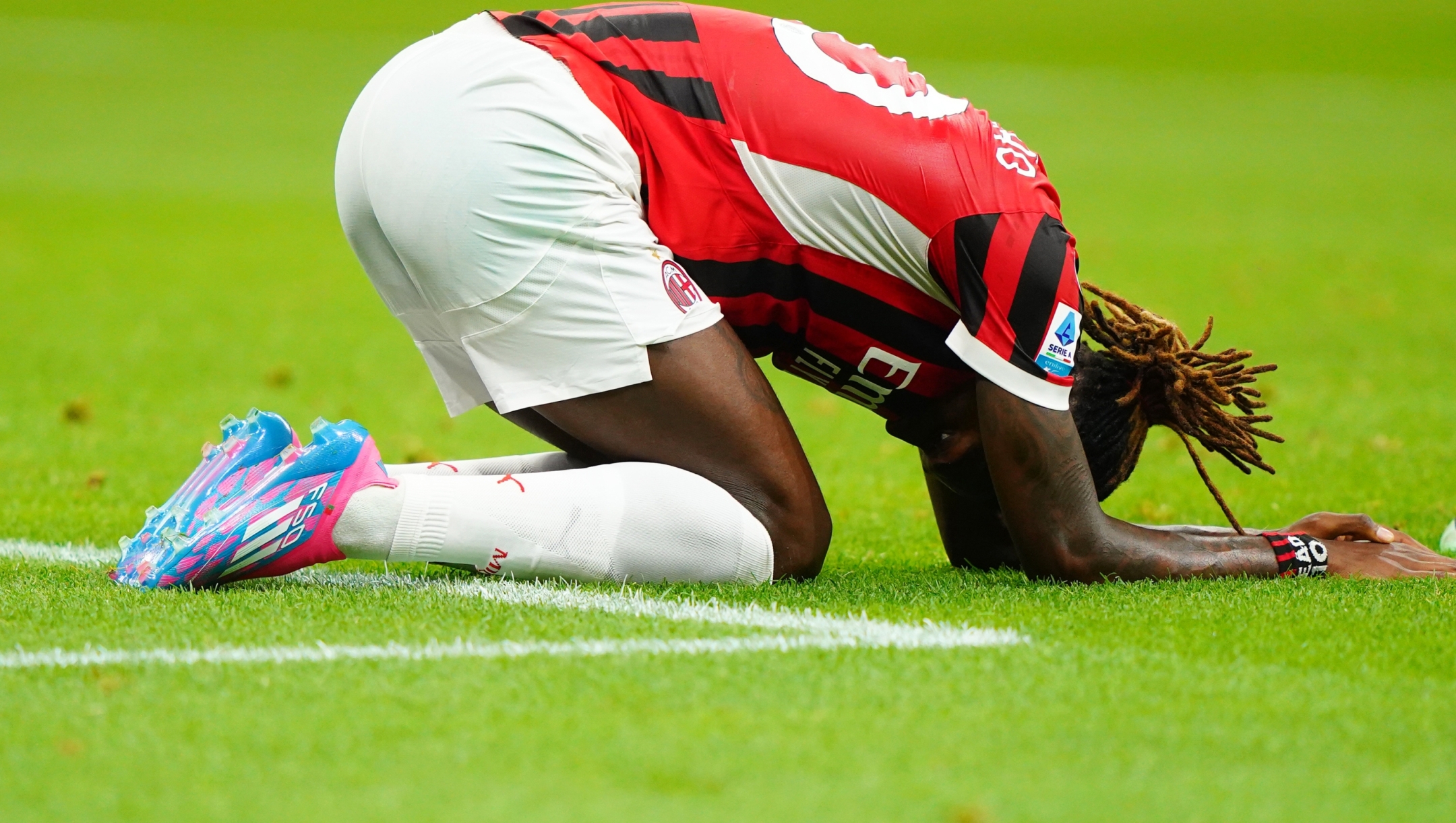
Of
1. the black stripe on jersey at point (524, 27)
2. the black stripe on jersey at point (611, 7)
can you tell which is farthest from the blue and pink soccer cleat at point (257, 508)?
the black stripe on jersey at point (611, 7)

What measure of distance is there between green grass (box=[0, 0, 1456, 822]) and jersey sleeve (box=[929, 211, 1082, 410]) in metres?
0.48

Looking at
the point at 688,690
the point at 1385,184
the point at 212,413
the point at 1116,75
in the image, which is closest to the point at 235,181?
the point at 212,413

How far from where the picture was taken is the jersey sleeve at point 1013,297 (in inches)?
129

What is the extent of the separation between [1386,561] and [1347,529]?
5.7 inches

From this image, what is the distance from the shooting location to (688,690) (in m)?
2.47

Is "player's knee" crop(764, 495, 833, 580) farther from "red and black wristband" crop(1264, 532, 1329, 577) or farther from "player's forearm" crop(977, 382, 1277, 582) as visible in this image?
"red and black wristband" crop(1264, 532, 1329, 577)

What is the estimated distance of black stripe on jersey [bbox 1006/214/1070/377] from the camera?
10.8 ft

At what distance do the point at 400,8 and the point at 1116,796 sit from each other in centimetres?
3646

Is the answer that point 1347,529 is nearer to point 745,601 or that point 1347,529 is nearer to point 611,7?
point 745,601

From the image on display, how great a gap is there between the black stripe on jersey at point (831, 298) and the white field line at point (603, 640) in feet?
2.34

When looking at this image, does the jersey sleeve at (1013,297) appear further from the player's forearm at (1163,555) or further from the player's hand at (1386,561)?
the player's hand at (1386,561)

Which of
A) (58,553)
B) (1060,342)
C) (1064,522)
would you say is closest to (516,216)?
(1060,342)

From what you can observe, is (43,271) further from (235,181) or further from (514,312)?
(514,312)

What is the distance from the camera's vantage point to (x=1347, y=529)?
376 cm
